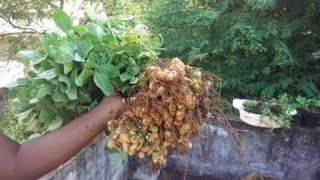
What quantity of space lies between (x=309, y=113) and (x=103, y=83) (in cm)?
333

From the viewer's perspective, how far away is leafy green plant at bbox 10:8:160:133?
1693mm

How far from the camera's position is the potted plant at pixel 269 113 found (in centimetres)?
422

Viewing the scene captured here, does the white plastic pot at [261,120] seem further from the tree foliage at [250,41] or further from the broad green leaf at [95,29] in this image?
the broad green leaf at [95,29]

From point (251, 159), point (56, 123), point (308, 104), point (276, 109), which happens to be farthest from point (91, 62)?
point (308, 104)

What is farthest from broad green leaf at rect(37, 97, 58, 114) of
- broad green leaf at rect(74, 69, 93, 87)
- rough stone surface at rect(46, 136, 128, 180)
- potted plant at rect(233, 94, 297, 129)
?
potted plant at rect(233, 94, 297, 129)

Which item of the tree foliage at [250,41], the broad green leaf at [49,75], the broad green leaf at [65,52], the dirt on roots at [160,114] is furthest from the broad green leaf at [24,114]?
the tree foliage at [250,41]

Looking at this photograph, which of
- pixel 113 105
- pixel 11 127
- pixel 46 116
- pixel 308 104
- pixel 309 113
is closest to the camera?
pixel 113 105

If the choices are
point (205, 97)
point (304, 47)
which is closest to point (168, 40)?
point (304, 47)

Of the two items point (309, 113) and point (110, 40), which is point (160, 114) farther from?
point (309, 113)

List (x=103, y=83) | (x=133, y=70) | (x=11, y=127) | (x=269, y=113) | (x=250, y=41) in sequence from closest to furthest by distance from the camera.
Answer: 1. (x=103, y=83)
2. (x=133, y=70)
3. (x=11, y=127)
4. (x=269, y=113)
5. (x=250, y=41)

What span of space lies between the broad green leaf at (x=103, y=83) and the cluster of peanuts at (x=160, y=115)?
0.10 meters

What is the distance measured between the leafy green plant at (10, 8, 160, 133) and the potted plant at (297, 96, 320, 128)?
116 inches

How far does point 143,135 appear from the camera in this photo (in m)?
1.60

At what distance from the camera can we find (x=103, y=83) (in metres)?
1.61
